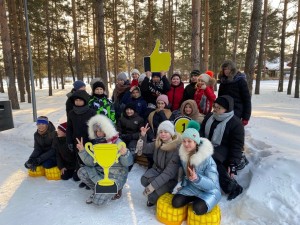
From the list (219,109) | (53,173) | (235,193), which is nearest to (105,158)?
(53,173)

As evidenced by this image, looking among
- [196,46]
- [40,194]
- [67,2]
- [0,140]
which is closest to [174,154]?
[40,194]

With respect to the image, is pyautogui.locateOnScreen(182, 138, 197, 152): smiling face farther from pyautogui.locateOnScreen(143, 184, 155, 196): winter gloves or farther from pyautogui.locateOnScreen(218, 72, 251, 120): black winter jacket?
pyautogui.locateOnScreen(218, 72, 251, 120): black winter jacket

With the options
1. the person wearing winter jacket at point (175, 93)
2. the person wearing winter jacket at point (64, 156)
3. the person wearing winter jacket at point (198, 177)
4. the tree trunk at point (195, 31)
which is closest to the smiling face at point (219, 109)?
the person wearing winter jacket at point (198, 177)

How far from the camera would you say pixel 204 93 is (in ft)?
15.5

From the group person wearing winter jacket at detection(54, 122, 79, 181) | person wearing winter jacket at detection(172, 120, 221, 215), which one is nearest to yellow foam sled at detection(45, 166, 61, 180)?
person wearing winter jacket at detection(54, 122, 79, 181)

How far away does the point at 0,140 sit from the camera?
6488mm

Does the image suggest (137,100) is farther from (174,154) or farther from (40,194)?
(40,194)

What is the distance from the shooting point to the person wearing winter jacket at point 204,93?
4664mm

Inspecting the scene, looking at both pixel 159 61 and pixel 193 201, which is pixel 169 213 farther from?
pixel 159 61

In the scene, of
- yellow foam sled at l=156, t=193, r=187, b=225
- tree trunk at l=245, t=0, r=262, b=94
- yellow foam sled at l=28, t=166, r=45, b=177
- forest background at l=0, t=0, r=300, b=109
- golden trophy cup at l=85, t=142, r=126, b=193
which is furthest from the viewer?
forest background at l=0, t=0, r=300, b=109

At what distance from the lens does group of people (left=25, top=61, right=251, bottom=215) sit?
308cm

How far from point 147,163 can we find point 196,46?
156 inches

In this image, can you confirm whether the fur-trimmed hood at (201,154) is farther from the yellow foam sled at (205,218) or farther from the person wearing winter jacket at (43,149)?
the person wearing winter jacket at (43,149)

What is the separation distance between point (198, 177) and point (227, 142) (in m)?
1.05
